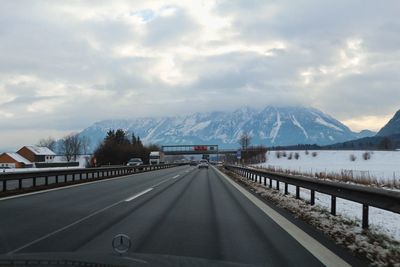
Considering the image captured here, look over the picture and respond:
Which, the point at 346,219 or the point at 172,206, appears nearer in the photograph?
the point at 346,219

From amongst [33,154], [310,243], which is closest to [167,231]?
[310,243]

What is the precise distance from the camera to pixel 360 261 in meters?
7.39

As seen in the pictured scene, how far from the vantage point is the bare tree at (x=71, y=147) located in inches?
6909

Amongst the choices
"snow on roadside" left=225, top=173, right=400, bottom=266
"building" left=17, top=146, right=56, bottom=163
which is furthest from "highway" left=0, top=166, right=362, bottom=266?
"building" left=17, top=146, right=56, bottom=163

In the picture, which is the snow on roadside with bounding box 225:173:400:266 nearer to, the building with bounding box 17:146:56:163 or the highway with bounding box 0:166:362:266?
the highway with bounding box 0:166:362:266

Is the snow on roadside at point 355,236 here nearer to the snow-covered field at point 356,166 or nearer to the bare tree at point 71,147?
the snow-covered field at point 356,166

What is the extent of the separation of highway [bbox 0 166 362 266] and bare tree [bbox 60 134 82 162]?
162 meters

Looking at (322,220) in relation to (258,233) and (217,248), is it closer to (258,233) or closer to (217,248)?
(258,233)

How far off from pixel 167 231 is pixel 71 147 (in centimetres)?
17661

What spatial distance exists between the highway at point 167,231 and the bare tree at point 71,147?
531 ft

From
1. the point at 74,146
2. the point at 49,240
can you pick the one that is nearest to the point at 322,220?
the point at 49,240

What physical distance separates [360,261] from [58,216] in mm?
7687

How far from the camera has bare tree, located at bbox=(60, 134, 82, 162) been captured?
17550cm

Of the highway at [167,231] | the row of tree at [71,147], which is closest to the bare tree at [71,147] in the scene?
the row of tree at [71,147]
